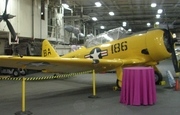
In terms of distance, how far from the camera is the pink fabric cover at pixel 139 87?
5488 mm

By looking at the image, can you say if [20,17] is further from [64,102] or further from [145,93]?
[145,93]

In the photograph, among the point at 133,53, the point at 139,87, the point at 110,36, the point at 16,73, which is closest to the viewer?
the point at 139,87

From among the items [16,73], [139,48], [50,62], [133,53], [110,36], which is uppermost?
[110,36]

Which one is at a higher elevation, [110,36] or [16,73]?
[110,36]

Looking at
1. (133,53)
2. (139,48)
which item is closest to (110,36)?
(133,53)

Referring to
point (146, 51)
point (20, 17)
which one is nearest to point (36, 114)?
point (146, 51)

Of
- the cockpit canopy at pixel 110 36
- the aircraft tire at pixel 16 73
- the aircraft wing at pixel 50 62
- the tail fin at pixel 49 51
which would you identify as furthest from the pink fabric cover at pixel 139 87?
the aircraft tire at pixel 16 73

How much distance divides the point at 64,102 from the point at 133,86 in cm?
190

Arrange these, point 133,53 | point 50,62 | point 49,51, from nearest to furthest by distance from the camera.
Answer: point 50,62, point 133,53, point 49,51

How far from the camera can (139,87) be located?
5.49 meters

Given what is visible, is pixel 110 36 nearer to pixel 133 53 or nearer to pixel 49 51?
pixel 133 53

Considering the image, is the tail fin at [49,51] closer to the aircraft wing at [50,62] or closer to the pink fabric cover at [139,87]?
the aircraft wing at [50,62]

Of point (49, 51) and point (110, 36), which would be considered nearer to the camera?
point (110, 36)

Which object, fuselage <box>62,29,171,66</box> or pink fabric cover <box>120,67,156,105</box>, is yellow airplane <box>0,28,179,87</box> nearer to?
fuselage <box>62,29,171,66</box>
